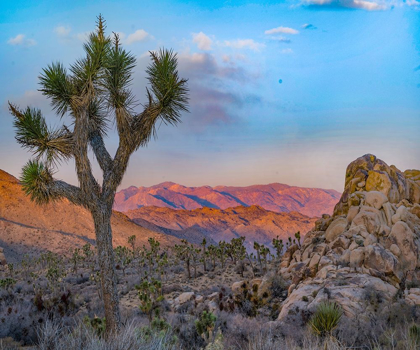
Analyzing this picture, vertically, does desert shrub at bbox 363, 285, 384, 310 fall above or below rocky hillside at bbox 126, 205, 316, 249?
above

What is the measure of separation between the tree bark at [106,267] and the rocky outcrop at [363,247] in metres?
5.84

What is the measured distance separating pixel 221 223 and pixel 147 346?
401 ft

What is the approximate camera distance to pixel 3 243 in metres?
55.6

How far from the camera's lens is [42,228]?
6425 cm

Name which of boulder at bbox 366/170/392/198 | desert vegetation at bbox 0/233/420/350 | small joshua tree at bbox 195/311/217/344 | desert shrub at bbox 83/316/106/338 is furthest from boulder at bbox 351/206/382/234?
desert shrub at bbox 83/316/106/338

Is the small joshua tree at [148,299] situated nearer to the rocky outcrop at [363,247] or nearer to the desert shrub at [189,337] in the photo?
the desert shrub at [189,337]

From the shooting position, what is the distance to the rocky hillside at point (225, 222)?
105 m

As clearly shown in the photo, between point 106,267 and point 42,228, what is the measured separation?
206 feet

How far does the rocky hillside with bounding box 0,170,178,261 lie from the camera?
188 ft

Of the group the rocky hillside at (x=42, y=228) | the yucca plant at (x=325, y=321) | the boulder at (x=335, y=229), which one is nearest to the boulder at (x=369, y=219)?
the boulder at (x=335, y=229)

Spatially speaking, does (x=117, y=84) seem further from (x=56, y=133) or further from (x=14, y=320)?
(x=14, y=320)

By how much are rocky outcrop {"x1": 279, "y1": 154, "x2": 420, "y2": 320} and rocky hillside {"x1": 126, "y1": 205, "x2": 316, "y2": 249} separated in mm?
78673

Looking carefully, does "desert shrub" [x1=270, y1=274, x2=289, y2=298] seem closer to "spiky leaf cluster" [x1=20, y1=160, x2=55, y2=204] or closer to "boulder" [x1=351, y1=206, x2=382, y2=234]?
"boulder" [x1=351, y1=206, x2=382, y2=234]

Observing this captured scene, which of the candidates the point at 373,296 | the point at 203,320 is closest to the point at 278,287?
the point at 373,296
